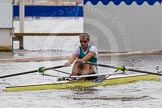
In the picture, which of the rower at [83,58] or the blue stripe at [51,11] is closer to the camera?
the rower at [83,58]

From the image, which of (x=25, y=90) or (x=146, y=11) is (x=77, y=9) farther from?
(x=25, y=90)

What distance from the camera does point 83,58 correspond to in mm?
17453

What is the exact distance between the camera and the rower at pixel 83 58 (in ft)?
56.9

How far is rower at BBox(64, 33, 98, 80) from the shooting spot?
17.3 metres

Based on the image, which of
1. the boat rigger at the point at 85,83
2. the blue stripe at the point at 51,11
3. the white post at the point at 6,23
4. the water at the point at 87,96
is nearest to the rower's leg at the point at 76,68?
the boat rigger at the point at 85,83

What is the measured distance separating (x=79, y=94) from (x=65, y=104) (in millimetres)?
1434

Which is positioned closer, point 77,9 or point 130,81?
point 130,81

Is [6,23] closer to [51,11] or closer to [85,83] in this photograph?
[85,83]

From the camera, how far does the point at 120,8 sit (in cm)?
2695

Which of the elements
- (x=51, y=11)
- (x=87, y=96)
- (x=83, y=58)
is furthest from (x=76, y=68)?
(x=51, y=11)

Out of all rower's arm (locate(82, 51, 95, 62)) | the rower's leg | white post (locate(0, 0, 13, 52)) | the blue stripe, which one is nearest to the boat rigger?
the rower's leg

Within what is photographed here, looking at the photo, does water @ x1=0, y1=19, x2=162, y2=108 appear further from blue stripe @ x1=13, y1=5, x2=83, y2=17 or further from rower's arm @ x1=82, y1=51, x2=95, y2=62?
blue stripe @ x1=13, y1=5, x2=83, y2=17

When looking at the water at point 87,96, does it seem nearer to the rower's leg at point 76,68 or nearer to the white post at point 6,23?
the rower's leg at point 76,68

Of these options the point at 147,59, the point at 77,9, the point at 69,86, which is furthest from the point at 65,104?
the point at 77,9
